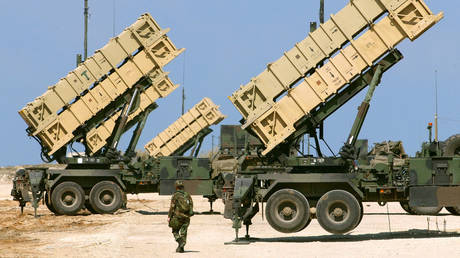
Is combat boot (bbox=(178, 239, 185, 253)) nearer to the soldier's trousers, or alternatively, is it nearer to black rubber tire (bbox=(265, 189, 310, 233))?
the soldier's trousers

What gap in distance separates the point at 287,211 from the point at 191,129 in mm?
22667

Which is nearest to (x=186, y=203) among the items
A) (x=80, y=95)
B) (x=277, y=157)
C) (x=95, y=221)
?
(x=277, y=157)

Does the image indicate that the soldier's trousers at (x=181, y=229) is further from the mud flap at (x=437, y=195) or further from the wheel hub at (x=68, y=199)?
the wheel hub at (x=68, y=199)

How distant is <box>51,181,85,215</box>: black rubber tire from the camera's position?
1014 inches

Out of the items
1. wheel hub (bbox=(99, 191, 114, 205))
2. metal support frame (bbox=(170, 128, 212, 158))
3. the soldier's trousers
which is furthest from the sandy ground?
metal support frame (bbox=(170, 128, 212, 158))

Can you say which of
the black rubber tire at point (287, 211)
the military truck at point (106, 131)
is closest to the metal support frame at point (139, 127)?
the military truck at point (106, 131)

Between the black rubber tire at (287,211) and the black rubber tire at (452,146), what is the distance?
4155mm

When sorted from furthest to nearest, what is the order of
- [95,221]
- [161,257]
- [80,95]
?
[80,95], [95,221], [161,257]

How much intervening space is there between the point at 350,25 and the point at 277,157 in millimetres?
3575

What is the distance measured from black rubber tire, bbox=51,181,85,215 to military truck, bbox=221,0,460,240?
7.78 m

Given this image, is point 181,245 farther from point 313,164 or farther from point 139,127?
point 139,127

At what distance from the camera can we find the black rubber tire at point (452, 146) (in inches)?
760

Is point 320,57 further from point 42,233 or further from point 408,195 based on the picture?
point 42,233

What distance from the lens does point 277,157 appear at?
1961cm
